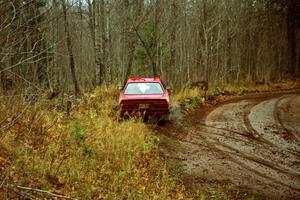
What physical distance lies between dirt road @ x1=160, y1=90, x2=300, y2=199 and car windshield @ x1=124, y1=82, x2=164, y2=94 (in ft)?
5.02

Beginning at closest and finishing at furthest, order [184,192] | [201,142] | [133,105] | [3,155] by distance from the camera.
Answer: [3,155], [184,192], [201,142], [133,105]

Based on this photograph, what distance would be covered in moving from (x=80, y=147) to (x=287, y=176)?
509 centimetres

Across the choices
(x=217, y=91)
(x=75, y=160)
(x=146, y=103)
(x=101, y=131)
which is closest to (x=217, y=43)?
(x=217, y=91)

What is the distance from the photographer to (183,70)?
33.2m

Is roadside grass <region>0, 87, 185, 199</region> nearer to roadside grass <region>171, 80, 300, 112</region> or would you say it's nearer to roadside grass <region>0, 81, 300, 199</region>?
roadside grass <region>0, 81, 300, 199</region>

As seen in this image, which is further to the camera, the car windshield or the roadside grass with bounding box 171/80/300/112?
the roadside grass with bounding box 171/80/300/112

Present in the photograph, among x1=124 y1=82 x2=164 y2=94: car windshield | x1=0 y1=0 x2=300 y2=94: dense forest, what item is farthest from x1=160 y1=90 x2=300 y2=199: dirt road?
x1=0 y1=0 x2=300 y2=94: dense forest

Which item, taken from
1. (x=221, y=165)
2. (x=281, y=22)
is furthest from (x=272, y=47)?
(x=221, y=165)

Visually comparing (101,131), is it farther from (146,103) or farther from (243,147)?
(146,103)

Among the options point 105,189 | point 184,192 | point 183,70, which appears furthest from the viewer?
point 183,70

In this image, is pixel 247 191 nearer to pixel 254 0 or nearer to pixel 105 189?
pixel 105 189

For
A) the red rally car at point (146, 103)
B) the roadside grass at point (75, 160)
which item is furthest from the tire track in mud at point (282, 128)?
the roadside grass at point (75, 160)

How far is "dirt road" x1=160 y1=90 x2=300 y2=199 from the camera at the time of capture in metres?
10.3

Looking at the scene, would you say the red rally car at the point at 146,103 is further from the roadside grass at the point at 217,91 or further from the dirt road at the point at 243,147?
the roadside grass at the point at 217,91
